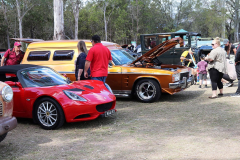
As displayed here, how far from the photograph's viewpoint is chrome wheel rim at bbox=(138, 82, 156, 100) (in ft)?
28.5

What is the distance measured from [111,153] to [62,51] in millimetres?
5286

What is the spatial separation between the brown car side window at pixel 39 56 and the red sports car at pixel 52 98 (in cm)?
255

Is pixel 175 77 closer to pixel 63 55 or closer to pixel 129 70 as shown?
pixel 129 70

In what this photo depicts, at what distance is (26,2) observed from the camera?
4969 cm

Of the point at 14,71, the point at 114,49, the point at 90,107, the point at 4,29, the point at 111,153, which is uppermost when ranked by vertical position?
the point at 4,29

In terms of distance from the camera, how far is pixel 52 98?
19.4 feet

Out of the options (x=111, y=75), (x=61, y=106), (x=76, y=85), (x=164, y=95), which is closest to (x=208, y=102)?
(x=164, y=95)

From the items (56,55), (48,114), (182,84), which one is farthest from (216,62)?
(48,114)

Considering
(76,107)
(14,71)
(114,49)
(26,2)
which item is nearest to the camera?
(76,107)

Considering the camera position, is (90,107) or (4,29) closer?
(90,107)

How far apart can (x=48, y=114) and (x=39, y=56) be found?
3805mm

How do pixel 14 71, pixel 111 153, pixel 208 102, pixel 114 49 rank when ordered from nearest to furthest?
1. pixel 111 153
2. pixel 14 71
3. pixel 208 102
4. pixel 114 49

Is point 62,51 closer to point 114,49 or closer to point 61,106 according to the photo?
point 114,49

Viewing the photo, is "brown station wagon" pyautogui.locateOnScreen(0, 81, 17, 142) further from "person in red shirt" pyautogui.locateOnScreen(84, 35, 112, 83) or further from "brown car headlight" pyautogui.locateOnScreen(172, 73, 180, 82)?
"brown car headlight" pyautogui.locateOnScreen(172, 73, 180, 82)
